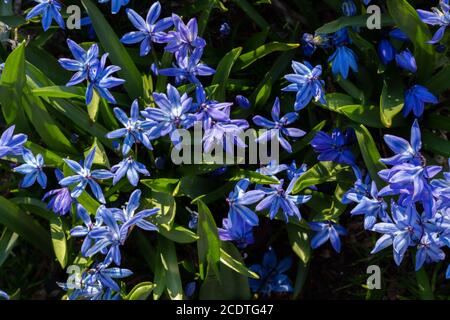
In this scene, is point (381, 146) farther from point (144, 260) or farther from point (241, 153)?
point (144, 260)

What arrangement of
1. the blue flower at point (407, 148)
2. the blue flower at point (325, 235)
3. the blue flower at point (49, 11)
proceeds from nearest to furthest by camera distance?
the blue flower at point (407, 148)
the blue flower at point (49, 11)
the blue flower at point (325, 235)

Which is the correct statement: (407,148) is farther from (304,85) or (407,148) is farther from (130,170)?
(130,170)

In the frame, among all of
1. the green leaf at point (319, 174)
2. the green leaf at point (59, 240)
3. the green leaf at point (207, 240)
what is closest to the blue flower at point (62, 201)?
the green leaf at point (59, 240)

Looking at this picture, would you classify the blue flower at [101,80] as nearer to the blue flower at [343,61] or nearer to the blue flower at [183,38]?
the blue flower at [183,38]

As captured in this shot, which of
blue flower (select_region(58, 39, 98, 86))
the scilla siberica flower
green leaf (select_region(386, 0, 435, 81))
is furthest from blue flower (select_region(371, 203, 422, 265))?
the scilla siberica flower

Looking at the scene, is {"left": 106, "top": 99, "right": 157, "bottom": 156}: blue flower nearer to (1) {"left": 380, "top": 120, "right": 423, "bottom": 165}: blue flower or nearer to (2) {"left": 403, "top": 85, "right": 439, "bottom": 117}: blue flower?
(1) {"left": 380, "top": 120, "right": 423, "bottom": 165}: blue flower
